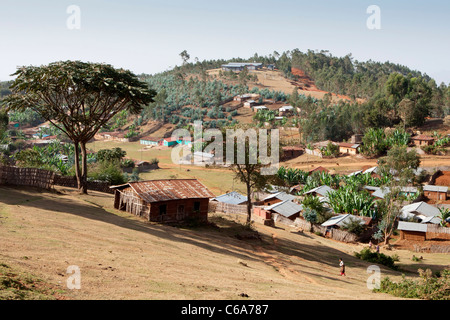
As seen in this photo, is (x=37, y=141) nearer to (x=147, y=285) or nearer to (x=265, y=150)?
(x=265, y=150)

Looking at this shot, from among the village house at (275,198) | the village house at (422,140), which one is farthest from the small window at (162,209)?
the village house at (422,140)

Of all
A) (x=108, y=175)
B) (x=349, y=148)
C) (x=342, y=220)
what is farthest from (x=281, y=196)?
(x=349, y=148)

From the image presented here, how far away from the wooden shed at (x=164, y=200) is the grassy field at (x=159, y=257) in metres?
1.17

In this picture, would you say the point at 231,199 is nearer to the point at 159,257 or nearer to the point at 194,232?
the point at 194,232

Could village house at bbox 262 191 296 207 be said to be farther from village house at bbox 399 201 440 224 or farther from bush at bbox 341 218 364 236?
village house at bbox 399 201 440 224

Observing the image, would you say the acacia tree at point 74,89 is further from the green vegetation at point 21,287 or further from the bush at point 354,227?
the bush at point 354,227

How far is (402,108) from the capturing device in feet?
291

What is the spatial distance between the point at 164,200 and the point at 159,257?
12.2 meters

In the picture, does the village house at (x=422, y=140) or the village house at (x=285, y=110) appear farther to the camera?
the village house at (x=285, y=110)

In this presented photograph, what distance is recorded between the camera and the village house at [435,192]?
5388cm

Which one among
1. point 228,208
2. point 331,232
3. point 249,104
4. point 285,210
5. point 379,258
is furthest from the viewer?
point 249,104

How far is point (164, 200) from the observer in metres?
31.4

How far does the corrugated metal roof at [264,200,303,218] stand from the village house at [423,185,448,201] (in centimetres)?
1885

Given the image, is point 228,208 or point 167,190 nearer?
point 167,190
